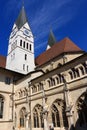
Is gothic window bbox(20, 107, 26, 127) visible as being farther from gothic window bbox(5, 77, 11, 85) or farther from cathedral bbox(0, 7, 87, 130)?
gothic window bbox(5, 77, 11, 85)

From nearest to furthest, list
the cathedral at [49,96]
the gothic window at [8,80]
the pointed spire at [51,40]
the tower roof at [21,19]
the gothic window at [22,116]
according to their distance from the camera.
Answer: the cathedral at [49,96] < the gothic window at [22,116] < the gothic window at [8,80] < the tower roof at [21,19] < the pointed spire at [51,40]

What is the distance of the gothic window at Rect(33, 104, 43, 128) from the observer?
51.4 feet

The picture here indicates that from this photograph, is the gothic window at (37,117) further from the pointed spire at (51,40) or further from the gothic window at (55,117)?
the pointed spire at (51,40)

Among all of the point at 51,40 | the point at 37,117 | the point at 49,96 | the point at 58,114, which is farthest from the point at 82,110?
the point at 51,40

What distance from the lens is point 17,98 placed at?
20.7 metres

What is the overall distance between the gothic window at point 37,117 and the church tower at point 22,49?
13991 millimetres

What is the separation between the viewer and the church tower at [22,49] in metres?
30.6

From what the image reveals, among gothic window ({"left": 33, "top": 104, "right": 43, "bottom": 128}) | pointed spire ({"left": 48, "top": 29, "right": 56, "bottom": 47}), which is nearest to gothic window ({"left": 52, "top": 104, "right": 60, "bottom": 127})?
gothic window ({"left": 33, "top": 104, "right": 43, "bottom": 128})

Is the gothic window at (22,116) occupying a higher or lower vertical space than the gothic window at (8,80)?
lower

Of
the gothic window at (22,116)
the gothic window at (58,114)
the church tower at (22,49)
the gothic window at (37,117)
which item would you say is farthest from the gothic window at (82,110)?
the church tower at (22,49)

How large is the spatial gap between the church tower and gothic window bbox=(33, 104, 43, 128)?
14.0m

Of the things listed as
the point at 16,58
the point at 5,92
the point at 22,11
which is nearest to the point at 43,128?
the point at 5,92

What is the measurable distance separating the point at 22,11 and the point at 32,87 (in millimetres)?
30512

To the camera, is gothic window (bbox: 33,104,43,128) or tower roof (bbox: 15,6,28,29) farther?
tower roof (bbox: 15,6,28,29)
